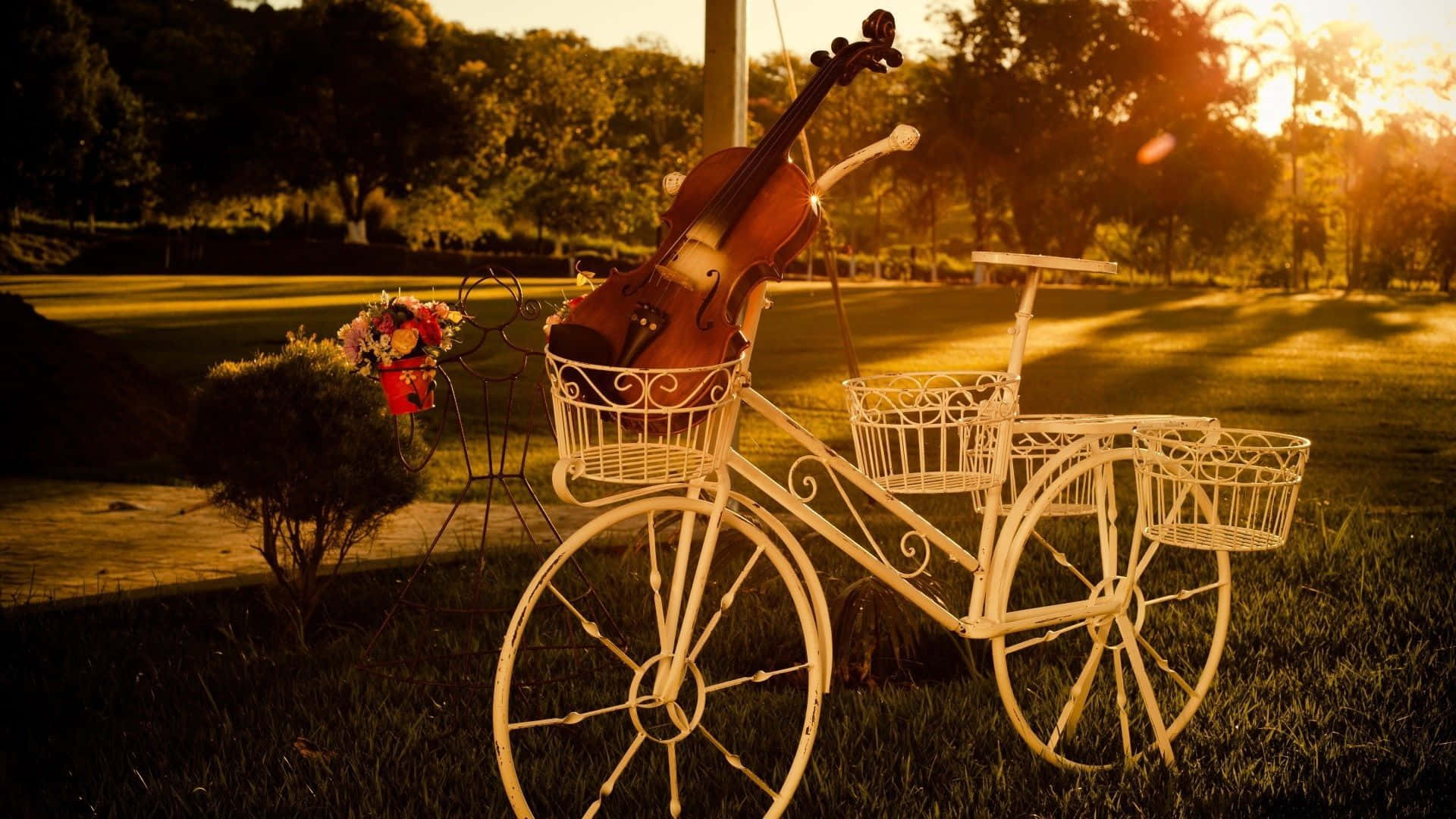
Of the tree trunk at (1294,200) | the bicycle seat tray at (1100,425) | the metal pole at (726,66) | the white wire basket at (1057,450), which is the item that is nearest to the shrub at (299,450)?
the metal pole at (726,66)

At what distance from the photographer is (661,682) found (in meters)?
3.22

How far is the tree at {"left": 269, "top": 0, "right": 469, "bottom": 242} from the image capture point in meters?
39.1

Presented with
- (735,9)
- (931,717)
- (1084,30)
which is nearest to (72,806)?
(931,717)

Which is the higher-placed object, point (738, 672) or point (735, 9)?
point (735, 9)

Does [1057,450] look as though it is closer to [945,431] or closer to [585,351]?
[945,431]

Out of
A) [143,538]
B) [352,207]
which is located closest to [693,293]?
[143,538]

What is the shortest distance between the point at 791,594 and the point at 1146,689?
1138 mm

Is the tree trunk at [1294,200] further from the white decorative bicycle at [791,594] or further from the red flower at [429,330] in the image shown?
the red flower at [429,330]

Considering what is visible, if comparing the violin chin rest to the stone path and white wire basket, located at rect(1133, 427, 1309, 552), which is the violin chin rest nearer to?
white wire basket, located at rect(1133, 427, 1309, 552)

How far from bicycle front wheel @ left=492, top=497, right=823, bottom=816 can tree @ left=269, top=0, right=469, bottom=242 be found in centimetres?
3586

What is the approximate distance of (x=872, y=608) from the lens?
4.85m

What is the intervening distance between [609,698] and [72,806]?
1718mm

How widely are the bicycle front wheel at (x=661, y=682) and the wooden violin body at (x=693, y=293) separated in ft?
1.41

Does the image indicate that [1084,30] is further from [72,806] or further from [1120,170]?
[72,806]
